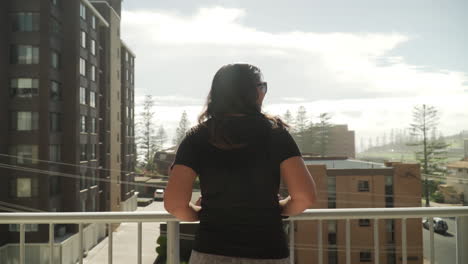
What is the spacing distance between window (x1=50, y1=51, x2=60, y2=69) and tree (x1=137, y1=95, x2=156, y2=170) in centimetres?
2323

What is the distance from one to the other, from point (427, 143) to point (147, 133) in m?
27.6

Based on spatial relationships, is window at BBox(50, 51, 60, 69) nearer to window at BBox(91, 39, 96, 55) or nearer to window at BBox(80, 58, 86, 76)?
window at BBox(80, 58, 86, 76)

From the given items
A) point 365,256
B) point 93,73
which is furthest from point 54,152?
point 365,256

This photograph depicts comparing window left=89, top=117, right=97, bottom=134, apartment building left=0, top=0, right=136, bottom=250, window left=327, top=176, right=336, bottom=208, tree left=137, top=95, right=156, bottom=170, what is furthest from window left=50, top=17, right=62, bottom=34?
tree left=137, top=95, right=156, bottom=170

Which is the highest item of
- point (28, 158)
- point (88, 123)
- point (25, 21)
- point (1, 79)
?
point (25, 21)

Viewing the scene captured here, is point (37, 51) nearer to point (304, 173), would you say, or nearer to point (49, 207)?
point (49, 207)

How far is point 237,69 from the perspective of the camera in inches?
47.8

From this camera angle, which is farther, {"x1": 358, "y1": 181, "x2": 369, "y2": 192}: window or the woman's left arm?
{"x1": 358, "y1": 181, "x2": 369, "y2": 192}: window

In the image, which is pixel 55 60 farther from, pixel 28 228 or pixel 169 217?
pixel 169 217

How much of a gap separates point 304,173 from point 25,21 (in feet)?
60.8

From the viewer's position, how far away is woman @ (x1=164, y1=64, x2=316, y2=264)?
1.15 metres

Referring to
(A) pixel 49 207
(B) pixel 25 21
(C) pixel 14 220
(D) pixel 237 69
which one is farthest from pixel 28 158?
(D) pixel 237 69

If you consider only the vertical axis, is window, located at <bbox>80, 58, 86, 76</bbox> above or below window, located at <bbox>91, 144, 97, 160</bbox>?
above

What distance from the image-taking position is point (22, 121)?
667 inches
